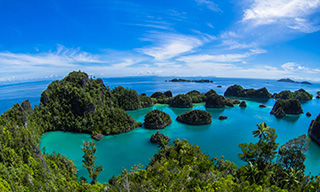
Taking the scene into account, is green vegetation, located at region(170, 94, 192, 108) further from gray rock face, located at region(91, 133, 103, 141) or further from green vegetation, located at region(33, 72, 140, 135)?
gray rock face, located at region(91, 133, 103, 141)

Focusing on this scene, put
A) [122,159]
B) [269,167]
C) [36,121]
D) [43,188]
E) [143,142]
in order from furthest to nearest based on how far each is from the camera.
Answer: [36,121]
[143,142]
[122,159]
[269,167]
[43,188]

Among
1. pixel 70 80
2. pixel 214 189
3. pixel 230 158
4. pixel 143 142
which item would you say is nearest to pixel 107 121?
pixel 143 142

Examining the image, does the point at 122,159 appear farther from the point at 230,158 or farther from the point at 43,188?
the point at 230,158

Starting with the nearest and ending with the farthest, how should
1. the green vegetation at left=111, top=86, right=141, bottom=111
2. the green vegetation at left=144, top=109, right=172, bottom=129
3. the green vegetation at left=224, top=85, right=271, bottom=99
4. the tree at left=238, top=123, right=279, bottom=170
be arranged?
the tree at left=238, top=123, right=279, bottom=170
the green vegetation at left=144, top=109, right=172, bottom=129
the green vegetation at left=111, top=86, right=141, bottom=111
the green vegetation at left=224, top=85, right=271, bottom=99

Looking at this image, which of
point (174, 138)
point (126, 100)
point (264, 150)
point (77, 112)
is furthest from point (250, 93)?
point (77, 112)

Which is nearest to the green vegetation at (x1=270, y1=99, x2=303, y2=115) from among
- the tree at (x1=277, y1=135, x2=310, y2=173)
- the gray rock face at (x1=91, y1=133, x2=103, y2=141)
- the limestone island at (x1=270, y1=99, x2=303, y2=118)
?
the limestone island at (x1=270, y1=99, x2=303, y2=118)

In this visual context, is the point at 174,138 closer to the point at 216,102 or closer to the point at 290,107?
the point at 216,102
